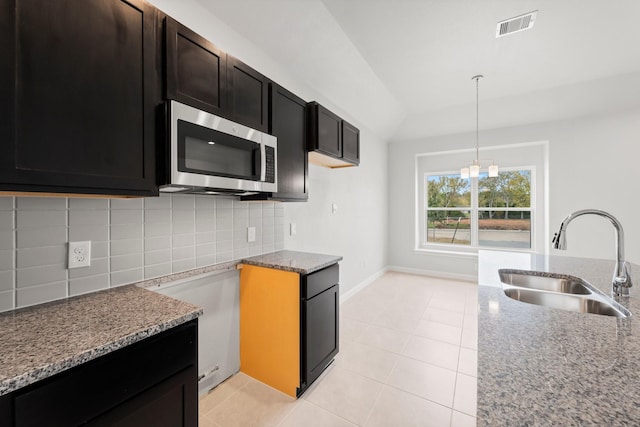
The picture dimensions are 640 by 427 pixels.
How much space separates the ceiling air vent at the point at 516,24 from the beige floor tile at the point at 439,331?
3.00m

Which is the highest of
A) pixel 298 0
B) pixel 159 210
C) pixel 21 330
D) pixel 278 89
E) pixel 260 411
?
pixel 298 0

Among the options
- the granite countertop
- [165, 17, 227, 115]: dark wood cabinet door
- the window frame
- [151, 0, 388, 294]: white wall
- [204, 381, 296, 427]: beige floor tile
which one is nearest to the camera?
the granite countertop

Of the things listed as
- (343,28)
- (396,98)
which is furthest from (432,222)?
(343,28)

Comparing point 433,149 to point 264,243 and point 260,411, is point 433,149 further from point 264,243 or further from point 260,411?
point 260,411

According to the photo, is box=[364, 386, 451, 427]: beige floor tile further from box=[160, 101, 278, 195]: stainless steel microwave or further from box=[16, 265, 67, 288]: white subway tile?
box=[16, 265, 67, 288]: white subway tile

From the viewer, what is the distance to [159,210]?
1654 mm

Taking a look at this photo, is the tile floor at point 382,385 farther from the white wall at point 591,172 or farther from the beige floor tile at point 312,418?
the white wall at point 591,172

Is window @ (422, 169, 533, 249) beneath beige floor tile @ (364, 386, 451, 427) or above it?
above

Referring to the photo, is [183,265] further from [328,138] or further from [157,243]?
[328,138]

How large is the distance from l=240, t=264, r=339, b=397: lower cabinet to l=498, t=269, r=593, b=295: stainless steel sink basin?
1219mm

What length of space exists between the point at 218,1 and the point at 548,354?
8.38 feet

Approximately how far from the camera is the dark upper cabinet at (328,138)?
7.72ft

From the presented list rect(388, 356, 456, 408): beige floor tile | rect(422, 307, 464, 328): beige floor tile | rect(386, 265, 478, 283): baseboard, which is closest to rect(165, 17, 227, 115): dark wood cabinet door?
rect(388, 356, 456, 408): beige floor tile

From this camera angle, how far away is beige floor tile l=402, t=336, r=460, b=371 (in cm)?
231
